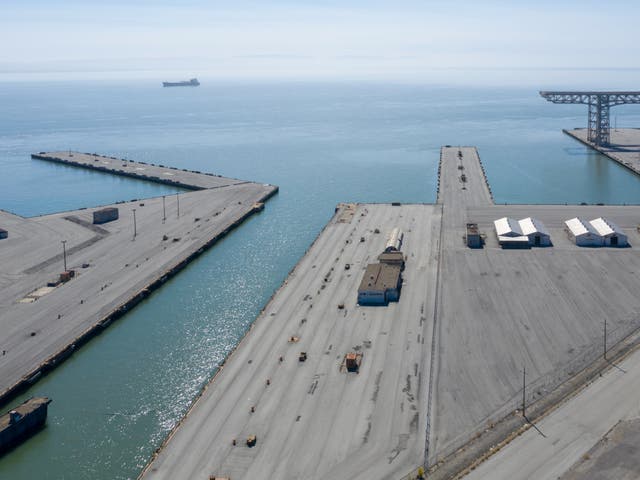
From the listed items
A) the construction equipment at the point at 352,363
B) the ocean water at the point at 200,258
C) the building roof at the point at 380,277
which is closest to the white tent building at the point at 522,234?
the building roof at the point at 380,277

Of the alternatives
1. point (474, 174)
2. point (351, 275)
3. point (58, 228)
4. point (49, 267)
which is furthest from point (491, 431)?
point (474, 174)

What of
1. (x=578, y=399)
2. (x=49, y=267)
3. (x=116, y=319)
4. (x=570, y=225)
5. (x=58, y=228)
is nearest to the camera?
(x=578, y=399)

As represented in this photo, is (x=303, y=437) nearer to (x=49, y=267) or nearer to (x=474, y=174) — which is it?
(x=49, y=267)

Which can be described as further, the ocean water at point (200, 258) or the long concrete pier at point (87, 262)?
the long concrete pier at point (87, 262)

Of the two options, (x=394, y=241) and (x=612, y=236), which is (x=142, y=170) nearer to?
(x=394, y=241)

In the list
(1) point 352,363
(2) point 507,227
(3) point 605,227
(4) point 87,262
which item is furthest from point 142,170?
(1) point 352,363

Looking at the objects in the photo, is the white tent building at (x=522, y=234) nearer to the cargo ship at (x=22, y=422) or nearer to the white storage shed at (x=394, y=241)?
the white storage shed at (x=394, y=241)
